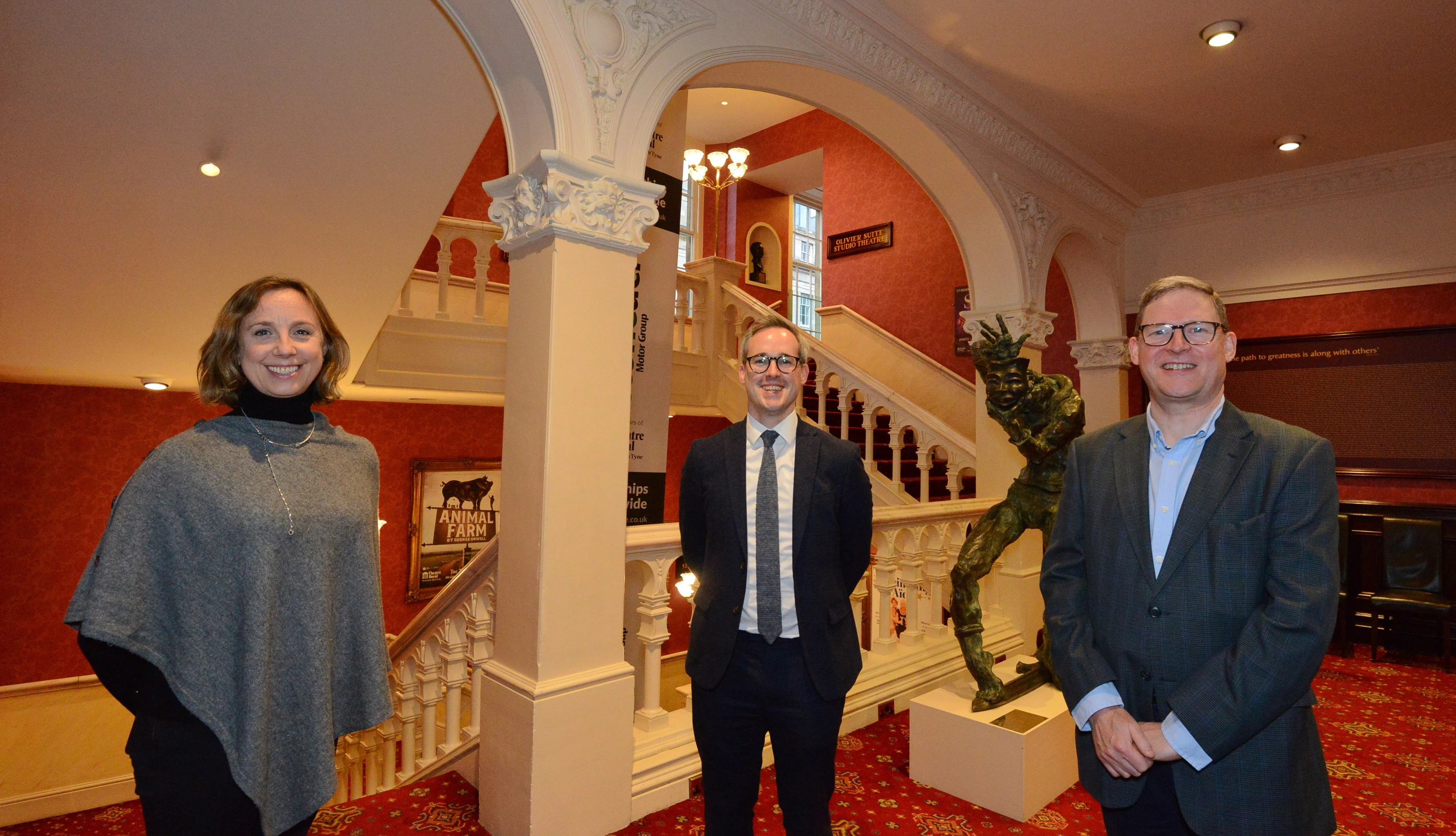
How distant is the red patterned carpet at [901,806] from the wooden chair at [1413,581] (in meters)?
1.54

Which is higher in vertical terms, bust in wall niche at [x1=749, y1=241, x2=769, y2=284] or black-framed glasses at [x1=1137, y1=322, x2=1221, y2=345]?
bust in wall niche at [x1=749, y1=241, x2=769, y2=284]

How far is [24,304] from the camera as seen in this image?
12.1 feet

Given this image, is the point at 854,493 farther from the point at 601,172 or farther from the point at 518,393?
the point at 601,172

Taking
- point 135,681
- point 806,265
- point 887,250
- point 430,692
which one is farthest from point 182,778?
point 806,265

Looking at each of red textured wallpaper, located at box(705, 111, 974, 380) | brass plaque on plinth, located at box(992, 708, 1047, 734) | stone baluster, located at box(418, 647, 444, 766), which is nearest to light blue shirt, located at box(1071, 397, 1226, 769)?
brass plaque on plinth, located at box(992, 708, 1047, 734)

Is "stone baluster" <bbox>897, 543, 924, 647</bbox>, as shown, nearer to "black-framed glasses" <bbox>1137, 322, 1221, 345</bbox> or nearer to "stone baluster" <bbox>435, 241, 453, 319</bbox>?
"black-framed glasses" <bbox>1137, 322, 1221, 345</bbox>

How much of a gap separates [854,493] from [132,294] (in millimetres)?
3966

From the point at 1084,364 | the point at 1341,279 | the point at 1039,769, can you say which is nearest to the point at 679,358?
the point at 1084,364

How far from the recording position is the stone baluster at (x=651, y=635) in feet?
9.47

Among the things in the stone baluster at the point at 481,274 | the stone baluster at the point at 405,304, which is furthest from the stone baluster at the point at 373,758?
the stone baluster at the point at 481,274

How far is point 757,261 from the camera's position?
36.7ft

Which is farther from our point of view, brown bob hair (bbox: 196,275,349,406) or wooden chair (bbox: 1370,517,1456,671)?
wooden chair (bbox: 1370,517,1456,671)

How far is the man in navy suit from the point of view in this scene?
5.69ft

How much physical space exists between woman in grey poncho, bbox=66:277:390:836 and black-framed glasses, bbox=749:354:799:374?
0.88 metres
